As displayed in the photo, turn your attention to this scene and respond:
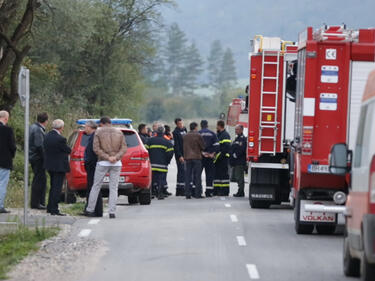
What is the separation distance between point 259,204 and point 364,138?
11.9m

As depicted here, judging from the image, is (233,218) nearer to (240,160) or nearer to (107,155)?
(107,155)

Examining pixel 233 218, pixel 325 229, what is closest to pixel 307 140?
pixel 325 229

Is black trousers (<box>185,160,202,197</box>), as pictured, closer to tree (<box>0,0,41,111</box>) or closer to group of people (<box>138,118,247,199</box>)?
group of people (<box>138,118,247,199</box>)

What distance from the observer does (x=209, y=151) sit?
87.4ft

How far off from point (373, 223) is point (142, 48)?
46.9 meters

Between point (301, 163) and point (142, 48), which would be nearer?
point (301, 163)

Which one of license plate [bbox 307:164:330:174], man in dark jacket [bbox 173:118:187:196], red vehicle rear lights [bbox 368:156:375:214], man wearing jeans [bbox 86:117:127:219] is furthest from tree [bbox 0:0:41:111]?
red vehicle rear lights [bbox 368:156:375:214]

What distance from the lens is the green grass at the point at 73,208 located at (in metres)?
20.2

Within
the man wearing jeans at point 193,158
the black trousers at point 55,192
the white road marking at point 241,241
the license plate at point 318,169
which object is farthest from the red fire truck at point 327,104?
the man wearing jeans at point 193,158

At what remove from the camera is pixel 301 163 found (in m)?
16.6

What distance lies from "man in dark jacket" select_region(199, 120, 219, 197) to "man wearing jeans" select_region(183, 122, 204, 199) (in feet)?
1.92

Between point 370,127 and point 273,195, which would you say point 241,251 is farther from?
point 273,195

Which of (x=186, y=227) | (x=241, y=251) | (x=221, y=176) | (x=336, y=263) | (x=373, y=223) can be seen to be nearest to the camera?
(x=373, y=223)

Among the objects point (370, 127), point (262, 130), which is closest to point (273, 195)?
point (262, 130)
